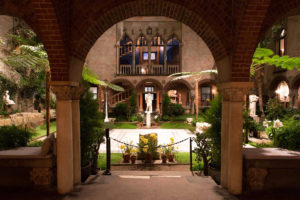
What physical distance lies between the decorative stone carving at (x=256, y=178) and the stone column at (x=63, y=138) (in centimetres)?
337

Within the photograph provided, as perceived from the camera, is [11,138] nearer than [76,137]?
No

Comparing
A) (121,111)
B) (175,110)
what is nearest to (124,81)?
(121,111)

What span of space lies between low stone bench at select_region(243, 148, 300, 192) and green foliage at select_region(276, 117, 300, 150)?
2.84 ft

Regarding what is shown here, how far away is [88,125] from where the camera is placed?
4.27m

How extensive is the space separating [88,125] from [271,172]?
386 cm

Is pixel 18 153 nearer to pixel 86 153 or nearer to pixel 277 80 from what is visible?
pixel 86 153

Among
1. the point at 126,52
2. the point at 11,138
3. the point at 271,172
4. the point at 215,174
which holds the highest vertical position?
the point at 126,52

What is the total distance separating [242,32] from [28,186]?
4901mm

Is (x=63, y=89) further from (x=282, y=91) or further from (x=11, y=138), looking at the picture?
(x=282, y=91)

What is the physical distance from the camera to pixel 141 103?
18.6 metres

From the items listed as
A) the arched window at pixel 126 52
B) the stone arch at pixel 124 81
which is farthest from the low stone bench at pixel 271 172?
the arched window at pixel 126 52

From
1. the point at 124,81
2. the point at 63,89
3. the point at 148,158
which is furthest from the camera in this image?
the point at 124,81

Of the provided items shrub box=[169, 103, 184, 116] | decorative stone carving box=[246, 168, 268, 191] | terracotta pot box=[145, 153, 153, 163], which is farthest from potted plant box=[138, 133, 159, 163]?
shrub box=[169, 103, 184, 116]

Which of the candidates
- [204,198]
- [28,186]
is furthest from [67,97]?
[204,198]
